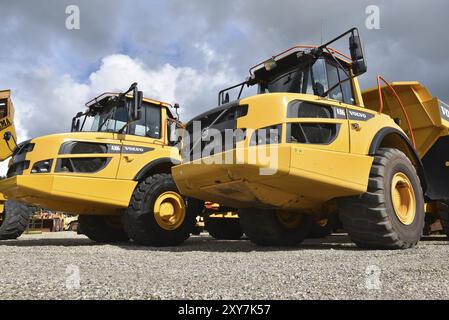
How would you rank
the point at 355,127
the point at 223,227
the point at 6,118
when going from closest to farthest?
the point at 355,127 → the point at 6,118 → the point at 223,227

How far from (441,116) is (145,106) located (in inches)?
194

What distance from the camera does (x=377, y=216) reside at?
15.6 feet

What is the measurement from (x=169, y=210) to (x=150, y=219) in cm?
41

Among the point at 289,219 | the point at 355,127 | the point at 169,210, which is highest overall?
the point at 355,127

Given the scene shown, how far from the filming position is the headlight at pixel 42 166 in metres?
6.20

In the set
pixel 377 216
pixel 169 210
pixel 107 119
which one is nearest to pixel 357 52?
pixel 377 216

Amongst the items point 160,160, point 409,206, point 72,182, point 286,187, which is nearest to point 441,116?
point 409,206

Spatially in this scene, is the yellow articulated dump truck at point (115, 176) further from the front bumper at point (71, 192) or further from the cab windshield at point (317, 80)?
the cab windshield at point (317, 80)

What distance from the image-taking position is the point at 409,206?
546cm

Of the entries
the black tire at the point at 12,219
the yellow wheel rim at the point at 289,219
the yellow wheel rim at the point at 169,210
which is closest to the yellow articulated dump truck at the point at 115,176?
the yellow wheel rim at the point at 169,210

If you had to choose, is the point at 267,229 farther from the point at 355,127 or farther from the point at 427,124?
the point at 427,124

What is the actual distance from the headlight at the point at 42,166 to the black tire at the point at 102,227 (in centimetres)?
209

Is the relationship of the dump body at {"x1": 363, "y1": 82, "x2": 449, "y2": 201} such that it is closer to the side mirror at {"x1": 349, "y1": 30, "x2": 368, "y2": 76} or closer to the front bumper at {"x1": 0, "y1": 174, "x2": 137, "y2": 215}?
the side mirror at {"x1": 349, "y1": 30, "x2": 368, "y2": 76}
